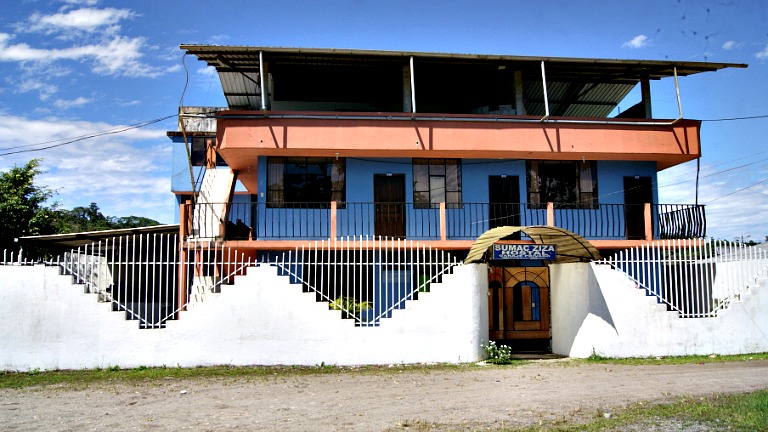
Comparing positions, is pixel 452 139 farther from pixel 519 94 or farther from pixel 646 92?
pixel 646 92

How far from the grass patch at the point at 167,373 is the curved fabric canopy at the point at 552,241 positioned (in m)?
2.37

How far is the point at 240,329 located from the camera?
12.7 m

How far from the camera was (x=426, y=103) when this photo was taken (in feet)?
72.2

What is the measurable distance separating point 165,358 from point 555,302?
8.35 metres

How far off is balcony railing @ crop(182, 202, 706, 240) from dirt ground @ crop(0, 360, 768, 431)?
6694mm

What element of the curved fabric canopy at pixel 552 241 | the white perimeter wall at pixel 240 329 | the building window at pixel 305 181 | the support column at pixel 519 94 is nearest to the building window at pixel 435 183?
the building window at pixel 305 181

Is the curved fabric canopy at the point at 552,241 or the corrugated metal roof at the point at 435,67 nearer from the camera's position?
the curved fabric canopy at the point at 552,241

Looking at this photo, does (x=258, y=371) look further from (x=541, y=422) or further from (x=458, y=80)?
(x=458, y=80)

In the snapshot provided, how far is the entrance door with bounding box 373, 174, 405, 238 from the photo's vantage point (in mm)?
18578

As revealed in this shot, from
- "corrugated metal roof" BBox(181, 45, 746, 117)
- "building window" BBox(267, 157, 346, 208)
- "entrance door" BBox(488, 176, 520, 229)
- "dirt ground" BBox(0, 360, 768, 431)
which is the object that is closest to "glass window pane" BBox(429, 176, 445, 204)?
"entrance door" BBox(488, 176, 520, 229)

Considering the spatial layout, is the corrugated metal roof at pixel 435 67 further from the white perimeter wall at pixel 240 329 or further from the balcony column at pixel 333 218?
the white perimeter wall at pixel 240 329

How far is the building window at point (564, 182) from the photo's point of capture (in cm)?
1950

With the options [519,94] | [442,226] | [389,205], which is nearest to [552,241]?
[442,226]

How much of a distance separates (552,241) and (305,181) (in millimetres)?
7641
